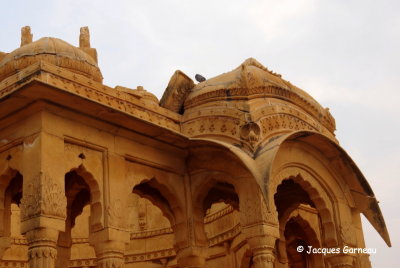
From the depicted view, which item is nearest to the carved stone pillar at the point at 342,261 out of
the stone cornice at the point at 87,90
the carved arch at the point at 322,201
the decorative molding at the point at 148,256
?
the carved arch at the point at 322,201

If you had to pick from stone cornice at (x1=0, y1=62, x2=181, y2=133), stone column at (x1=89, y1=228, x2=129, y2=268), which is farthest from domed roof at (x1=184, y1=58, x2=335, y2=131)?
stone column at (x1=89, y1=228, x2=129, y2=268)

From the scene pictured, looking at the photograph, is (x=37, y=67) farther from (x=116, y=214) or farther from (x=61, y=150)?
(x=116, y=214)

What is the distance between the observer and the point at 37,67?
9289mm

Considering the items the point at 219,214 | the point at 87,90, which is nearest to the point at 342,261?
the point at 219,214

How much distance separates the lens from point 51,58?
1084cm

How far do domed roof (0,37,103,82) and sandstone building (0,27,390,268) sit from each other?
25 millimetres

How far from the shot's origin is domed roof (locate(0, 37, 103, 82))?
10859mm

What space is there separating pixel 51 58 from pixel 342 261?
21.4 ft

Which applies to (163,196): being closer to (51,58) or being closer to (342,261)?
(51,58)

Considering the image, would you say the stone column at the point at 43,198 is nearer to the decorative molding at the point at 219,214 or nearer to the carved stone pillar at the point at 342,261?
the carved stone pillar at the point at 342,261

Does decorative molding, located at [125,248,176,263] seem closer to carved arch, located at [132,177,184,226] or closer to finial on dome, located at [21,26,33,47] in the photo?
carved arch, located at [132,177,184,226]

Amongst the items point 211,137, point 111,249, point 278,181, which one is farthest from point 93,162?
point 278,181

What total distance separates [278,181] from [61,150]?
3911mm

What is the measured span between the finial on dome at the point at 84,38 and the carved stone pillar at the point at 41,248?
5.35 metres
